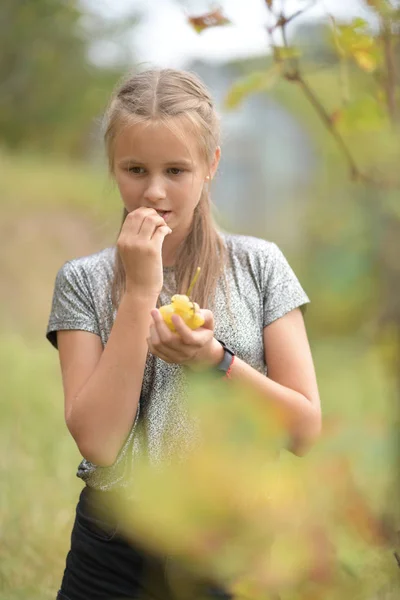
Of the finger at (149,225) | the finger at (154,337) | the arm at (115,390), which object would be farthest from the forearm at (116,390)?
the finger at (154,337)

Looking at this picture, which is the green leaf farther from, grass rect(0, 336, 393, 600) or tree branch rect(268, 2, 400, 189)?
grass rect(0, 336, 393, 600)

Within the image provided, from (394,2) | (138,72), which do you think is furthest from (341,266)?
(138,72)

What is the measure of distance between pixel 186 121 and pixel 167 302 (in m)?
0.34

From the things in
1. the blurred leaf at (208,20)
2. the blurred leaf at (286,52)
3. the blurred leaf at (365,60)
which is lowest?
the blurred leaf at (365,60)

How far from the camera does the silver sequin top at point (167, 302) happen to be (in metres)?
1.48

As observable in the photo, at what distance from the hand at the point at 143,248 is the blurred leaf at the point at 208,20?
13.2 inches

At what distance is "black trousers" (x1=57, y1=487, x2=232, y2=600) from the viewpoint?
4.88 feet

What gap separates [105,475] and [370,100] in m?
0.78

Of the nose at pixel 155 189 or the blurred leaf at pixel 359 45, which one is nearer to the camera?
the blurred leaf at pixel 359 45

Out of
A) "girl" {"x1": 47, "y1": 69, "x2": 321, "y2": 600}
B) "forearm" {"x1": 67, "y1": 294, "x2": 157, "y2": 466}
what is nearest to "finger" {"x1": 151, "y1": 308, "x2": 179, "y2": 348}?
"girl" {"x1": 47, "y1": 69, "x2": 321, "y2": 600}

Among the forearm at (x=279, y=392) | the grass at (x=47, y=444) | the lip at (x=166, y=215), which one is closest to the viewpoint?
the grass at (x=47, y=444)

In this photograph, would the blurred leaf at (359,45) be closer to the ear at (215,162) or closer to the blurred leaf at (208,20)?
the blurred leaf at (208,20)

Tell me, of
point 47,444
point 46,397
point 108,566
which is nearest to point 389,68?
point 108,566

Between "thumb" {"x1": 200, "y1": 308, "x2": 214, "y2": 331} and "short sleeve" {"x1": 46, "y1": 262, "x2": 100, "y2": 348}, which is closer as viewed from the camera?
"thumb" {"x1": 200, "y1": 308, "x2": 214, "y2": 331}
